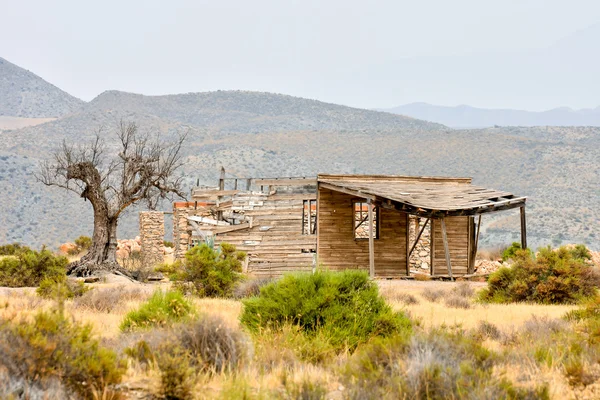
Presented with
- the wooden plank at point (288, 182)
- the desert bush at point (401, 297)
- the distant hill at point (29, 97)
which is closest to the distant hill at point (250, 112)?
the distant hill at point (29, 97)

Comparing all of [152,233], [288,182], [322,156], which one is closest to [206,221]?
[288,182]

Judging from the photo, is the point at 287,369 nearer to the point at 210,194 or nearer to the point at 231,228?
the point at 231,228

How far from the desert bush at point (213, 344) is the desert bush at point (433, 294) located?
9242 millimetres

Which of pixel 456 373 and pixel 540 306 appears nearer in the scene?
pixel 456 373

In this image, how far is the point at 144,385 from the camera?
18.2 ft

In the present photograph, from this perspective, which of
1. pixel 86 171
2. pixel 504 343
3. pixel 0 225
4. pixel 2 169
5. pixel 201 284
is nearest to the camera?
pixel 504 343

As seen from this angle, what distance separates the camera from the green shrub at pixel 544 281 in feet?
50.2

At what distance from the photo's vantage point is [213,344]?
21.2 ft

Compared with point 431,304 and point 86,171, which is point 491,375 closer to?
point 431,304

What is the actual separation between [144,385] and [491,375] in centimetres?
259

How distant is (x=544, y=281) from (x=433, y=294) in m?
2.31

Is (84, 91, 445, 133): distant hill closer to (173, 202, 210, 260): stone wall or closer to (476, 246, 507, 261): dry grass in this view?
(476, 246, 507, 261): dry grass

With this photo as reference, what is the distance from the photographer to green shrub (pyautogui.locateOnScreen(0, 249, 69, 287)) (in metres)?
18.0

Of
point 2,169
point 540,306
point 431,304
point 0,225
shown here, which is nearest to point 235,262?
point 431,304
